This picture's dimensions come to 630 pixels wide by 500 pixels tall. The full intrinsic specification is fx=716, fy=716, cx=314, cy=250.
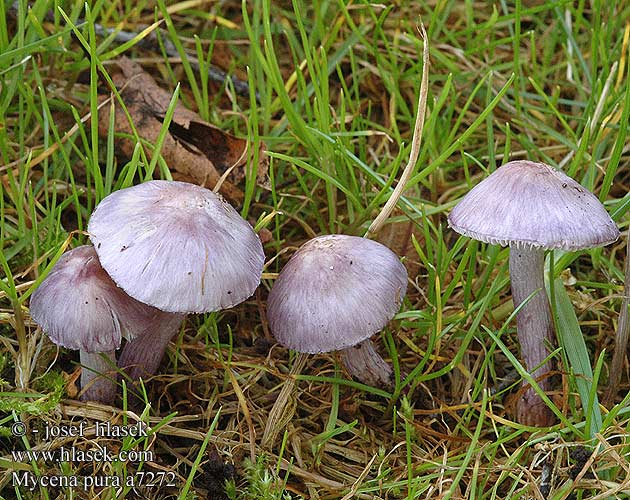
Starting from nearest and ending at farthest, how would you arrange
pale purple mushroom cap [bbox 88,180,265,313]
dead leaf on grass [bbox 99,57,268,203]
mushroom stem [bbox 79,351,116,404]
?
1. pale purple mushroom cap [bbox 88,180,265,313]
2. mushroom stem [bbox 79,351,116,404]
3. dead leaf on grass [bbox 99,57,268,203]

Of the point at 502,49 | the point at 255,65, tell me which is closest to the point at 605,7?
the point at 502,49

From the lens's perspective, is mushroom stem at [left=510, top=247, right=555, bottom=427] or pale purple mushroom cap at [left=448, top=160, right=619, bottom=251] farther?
mushroom stem at [left=510, top=247, right=555, bottom=427]

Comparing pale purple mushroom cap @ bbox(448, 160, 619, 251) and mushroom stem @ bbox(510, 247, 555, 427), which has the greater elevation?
pale purple mushroom cap @ bbox(448, 160, 619, 251)

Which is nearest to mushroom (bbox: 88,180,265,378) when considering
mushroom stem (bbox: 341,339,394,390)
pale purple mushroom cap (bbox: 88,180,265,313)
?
pale purple mushroom cap (bbox: 88,180,265,313)

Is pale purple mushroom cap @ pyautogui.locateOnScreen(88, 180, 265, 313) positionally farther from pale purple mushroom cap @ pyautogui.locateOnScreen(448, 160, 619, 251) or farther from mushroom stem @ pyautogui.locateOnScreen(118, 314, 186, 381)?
pale purple mushroom cap @ pyautogui.locateOnScreen(448, 160, 619, 251)

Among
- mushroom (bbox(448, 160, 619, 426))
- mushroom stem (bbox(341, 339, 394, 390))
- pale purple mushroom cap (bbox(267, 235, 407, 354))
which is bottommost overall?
mushroom stem (bbox(341, 339, 394, 390))

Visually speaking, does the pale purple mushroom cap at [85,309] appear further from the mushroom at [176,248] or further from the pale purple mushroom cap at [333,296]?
the pale purple mushroom cap at [333,296]

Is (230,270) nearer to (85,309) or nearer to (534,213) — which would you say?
(85,309)

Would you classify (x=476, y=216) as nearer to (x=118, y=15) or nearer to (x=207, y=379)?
(x=207, y=379)
